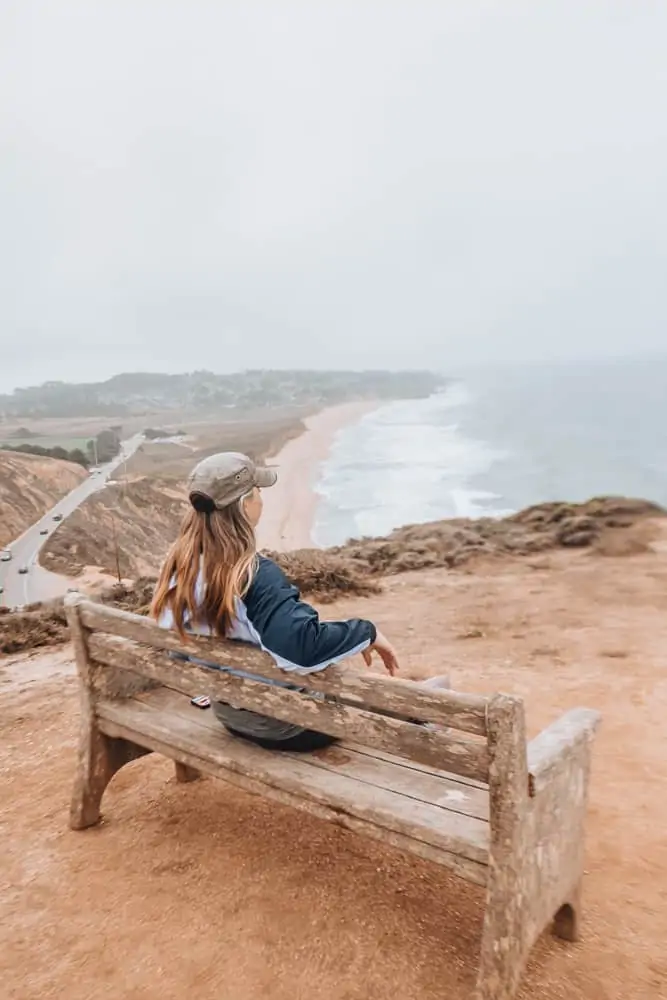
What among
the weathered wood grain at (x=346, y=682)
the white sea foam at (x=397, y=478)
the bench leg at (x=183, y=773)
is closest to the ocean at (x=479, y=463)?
the white sea foam at (x=397, y=478)

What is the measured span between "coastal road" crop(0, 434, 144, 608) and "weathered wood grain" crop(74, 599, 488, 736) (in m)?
7.18

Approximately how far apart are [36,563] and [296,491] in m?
22.5

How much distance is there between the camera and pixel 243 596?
275cm

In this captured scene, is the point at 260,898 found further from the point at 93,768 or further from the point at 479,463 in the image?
the point at 479,463

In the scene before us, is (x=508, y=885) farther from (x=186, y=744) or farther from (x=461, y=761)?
(x=186, y=744)

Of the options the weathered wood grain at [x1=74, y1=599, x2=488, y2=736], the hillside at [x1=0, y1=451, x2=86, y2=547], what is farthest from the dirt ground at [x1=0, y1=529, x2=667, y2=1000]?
the hillside at [x1=0, y1=451, x2=86, y2=547]

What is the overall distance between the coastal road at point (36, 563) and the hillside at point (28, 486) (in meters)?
0.21

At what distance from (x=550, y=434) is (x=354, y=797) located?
233 feet

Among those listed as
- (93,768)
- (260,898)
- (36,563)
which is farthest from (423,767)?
(36,563)

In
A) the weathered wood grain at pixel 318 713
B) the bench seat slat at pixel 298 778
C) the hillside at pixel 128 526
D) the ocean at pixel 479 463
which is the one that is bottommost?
the ocean at pixel 479 463

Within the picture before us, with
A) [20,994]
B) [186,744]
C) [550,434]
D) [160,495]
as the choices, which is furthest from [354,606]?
[550,434]

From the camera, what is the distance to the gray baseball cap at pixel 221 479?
9.15 ft

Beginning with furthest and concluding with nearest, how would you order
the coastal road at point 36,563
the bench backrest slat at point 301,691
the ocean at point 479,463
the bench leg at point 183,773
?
the ocean at point 479,463
the coastal road at point 36,563
the bench leg at point 183,773
the bench backrest slat at point 301,691

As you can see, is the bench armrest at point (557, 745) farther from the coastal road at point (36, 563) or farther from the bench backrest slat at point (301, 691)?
the coastal road at point (36, 563)
